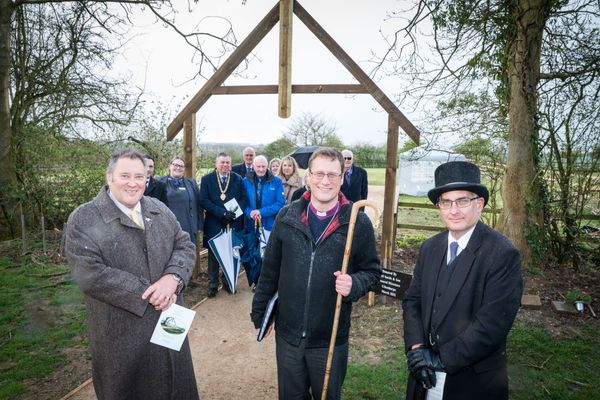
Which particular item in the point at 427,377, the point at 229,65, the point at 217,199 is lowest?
the point at 427,377

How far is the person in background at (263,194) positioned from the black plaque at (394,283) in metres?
3.08

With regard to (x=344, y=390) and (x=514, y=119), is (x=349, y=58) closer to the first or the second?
(x=514, y=119)

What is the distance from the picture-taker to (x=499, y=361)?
6.49 ft

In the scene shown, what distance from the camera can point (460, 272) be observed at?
196 centimetres

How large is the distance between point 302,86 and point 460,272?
408 centimetres

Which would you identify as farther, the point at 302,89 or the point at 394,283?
the point at 302,89

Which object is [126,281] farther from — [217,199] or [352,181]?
[352,181]

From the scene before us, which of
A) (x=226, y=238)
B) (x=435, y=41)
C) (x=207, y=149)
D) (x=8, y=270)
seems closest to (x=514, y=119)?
(x=435, y=41)

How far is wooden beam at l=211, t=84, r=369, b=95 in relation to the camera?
5227mm

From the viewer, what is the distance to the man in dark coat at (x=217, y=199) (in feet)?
18.7

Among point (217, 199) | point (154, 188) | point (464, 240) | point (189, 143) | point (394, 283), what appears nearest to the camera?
point (464, 240)

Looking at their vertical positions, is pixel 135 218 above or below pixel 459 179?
below

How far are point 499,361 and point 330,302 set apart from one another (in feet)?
3.27

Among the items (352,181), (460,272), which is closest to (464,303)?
(460,272)
